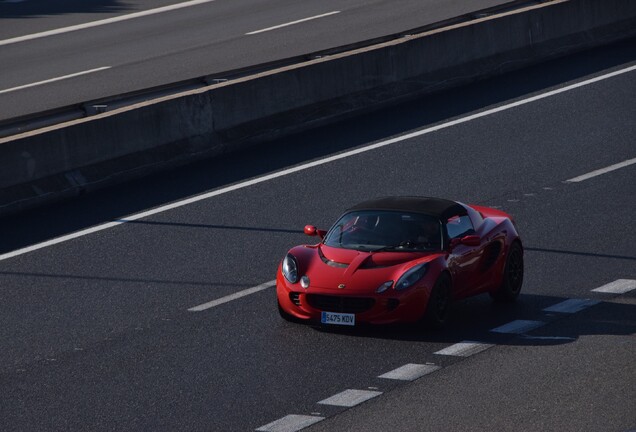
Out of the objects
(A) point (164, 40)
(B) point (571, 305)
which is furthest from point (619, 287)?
(A) point (164, 40)

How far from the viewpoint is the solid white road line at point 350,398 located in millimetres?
11445

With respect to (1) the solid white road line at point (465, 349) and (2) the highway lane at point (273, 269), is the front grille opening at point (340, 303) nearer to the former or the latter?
(2) the highway lane at point (273, 269)

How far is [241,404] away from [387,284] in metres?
2.74

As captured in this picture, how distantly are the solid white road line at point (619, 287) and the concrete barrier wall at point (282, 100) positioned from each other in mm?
8012

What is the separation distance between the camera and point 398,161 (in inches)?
861

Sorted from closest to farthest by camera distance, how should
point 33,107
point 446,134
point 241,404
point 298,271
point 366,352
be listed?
point 241,404
point 366,352
point 298,271
point 446,134
point 33,107

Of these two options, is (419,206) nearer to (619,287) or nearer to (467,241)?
(467,241)

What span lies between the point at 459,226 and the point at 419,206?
1.55 ft

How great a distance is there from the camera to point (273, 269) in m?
16.4

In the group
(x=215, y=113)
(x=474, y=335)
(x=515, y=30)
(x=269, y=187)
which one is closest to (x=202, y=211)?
(x=269, y=187)

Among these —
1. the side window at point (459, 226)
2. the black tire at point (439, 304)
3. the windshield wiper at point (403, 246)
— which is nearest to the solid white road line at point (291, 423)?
the black tire at point (439, 304)

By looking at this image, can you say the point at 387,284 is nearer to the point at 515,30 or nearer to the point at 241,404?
the point at 241,404

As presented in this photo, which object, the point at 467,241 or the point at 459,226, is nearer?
the point at 467,241

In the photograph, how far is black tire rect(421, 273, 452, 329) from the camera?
13.7m
